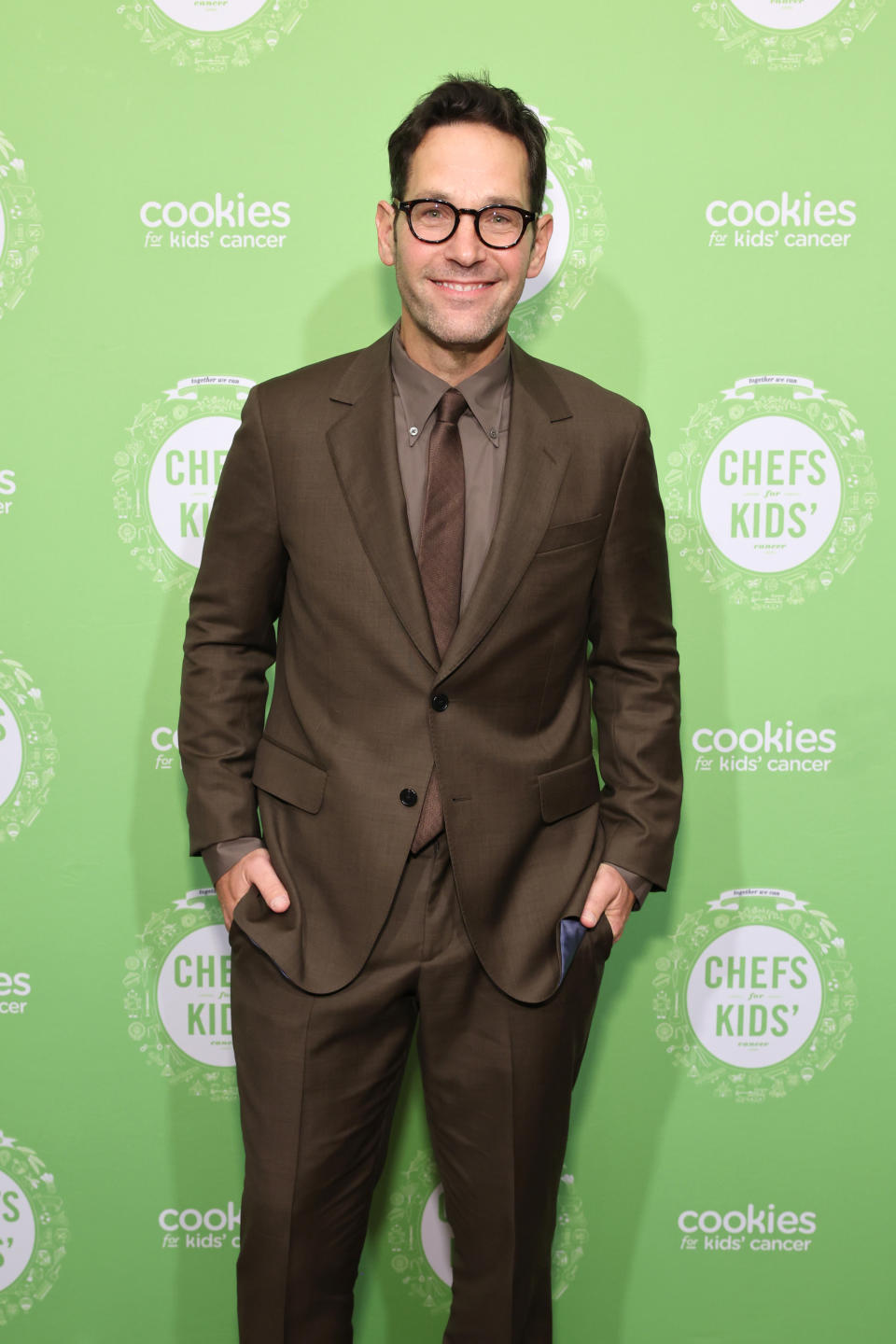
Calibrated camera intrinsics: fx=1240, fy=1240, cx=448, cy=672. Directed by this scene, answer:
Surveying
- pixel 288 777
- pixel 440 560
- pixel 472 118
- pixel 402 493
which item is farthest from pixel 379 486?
pixel 472 118

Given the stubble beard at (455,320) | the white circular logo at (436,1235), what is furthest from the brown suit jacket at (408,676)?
the white circular logo at (436,1235)

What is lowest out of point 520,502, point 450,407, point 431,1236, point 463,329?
point 431,1236

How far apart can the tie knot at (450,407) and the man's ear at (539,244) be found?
213 mm

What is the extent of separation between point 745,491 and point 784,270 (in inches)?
15.7

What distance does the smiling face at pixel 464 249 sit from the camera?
1784mm

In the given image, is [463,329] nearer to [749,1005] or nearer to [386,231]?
[386,231]

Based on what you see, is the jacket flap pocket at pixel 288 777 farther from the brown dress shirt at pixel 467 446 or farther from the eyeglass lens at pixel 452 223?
the eyeglass lens at pixel 452 223

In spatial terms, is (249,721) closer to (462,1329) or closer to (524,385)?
(524,385)

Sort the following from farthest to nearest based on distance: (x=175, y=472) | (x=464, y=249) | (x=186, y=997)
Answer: (x=186, y=997) → (x=175, y=472) → (x=464, y=249)

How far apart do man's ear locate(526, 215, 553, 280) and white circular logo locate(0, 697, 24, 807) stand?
1.25 meters

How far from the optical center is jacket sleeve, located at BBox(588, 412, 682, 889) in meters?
1.94

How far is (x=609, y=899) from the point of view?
1.92 m

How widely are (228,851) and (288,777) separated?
15cm

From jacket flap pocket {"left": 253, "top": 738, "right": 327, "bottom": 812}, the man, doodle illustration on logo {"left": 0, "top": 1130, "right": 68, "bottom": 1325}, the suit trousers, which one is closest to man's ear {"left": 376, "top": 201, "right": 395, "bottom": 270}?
the man
